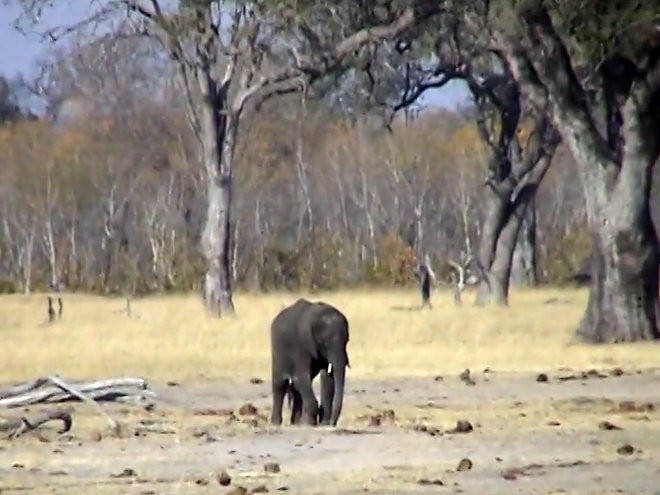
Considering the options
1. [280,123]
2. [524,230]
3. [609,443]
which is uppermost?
[280,123]

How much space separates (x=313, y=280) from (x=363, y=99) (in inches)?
868

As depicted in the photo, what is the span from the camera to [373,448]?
1518 cm

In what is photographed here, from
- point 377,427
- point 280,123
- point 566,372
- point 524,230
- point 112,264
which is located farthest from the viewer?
point 280,123

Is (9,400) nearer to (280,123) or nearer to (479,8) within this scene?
(479,8)

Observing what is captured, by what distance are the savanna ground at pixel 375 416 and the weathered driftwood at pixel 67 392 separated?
18 centimetres

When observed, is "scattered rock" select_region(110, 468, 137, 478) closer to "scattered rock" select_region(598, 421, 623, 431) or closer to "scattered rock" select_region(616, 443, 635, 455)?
"scattered rock" select_region(616, 443, 635, 455)

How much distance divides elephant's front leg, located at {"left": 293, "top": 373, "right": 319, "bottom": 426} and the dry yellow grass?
23.6ft

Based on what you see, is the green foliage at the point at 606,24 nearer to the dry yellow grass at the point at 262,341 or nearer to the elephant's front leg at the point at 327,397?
the dry yellow grass at the point at 262,341

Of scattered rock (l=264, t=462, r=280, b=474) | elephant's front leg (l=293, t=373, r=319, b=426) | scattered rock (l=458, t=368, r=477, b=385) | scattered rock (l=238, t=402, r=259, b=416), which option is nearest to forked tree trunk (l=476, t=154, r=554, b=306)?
scattered rock (l=458, t=368, r=477, b=385)

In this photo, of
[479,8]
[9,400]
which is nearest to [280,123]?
[479,8]

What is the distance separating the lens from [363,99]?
148 ft

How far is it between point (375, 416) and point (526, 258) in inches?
1667

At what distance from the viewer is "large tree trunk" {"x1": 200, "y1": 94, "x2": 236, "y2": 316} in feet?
138

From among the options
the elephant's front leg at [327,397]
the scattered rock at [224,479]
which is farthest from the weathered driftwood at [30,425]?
the scattered rock at [224,479]
